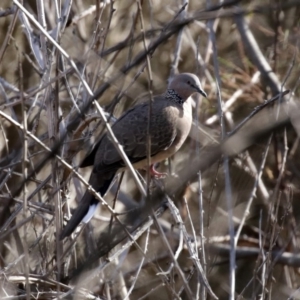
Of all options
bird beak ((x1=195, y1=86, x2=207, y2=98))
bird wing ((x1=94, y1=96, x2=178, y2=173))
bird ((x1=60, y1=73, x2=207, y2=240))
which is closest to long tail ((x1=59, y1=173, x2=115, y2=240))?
bird ((x1=60, y1=73, x2=207, y2=240))

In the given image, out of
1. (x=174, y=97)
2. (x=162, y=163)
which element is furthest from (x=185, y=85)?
(x=162, y=163)

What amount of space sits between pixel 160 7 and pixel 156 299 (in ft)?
9.03

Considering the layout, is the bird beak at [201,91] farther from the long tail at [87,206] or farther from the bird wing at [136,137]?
the long tail at [87,206]

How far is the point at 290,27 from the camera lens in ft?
17.3

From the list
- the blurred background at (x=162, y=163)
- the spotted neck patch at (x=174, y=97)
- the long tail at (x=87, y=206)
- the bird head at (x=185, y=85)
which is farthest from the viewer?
the spotted neck patch at (x=174, y=97)

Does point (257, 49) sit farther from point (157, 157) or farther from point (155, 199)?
point (155, 199)

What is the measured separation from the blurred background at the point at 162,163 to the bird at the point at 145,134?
113mm

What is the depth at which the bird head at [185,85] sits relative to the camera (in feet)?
14.7

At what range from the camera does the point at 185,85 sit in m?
Result: 4.55

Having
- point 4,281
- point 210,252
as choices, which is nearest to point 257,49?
point 210,252

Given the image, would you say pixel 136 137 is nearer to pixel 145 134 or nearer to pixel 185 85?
pixel 145 134

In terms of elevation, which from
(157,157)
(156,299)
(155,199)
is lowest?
(156,299)

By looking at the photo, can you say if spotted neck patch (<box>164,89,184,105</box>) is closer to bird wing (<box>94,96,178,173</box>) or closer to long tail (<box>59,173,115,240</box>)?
bird wing (<box>94,96,178,173</box>)

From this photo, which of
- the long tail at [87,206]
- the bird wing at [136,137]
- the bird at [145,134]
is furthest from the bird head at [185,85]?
the long tail at [87,206]
